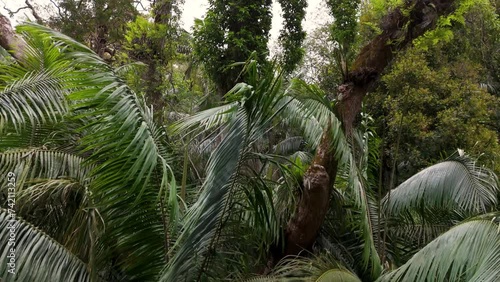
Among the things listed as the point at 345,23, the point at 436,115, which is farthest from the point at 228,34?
the point at 436,115

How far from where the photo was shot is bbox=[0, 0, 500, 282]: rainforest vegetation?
131 inches

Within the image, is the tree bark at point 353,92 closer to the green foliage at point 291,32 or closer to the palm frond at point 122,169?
the palm frond at point 122,169

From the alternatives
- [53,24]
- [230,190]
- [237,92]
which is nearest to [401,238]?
[230,190]

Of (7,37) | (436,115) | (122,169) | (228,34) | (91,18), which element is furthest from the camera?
(91,18)

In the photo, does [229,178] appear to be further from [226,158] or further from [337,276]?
[337,276]

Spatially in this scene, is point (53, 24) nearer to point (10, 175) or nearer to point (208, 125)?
point (10, 175)

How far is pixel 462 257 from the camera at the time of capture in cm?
303

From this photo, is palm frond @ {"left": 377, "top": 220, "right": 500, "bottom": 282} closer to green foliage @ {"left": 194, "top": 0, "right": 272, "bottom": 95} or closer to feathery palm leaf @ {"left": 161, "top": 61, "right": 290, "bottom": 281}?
feathery palm leaf @ {"left": 161, "top": 61, "right": 290, "bottom": 281}

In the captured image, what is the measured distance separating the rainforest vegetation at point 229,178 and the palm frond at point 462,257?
0.03ft

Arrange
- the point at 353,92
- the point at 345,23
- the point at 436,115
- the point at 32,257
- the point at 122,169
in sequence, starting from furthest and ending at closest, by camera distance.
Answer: the point at 436,115 < the point at 345,23 < the point at 353,92 < the point at 122,169 < the point at 32,257

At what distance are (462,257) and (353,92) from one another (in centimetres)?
220

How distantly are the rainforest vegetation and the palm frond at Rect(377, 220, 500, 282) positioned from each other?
1 cm

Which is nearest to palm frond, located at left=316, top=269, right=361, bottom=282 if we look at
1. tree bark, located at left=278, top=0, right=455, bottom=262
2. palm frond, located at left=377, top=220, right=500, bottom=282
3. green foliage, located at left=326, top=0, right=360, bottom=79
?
palm frond, located at left=377, top=220, right=500, bottom=282

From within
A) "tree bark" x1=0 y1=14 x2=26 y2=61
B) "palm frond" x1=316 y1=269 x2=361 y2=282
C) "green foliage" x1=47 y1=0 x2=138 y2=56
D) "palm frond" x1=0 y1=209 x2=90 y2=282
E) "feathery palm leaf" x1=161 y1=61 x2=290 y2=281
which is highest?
"green foliage" x1=47 y1=0 x2=138 y2=56
